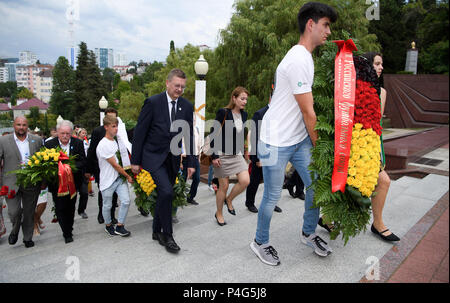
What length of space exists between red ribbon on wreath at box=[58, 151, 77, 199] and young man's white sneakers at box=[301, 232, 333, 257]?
3.24m

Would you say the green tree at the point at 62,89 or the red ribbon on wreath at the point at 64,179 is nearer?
the red ribbon on wreath at the point at 64,179

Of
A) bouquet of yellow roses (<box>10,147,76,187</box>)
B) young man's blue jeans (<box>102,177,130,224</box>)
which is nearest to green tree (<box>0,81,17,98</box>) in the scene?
bouquet of yellow roses (<box>10,147,76,187</box>)

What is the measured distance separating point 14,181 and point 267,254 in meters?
3.73

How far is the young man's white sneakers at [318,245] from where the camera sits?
10.7 ft

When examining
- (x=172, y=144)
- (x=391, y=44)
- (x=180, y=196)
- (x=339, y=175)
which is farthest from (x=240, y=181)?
(x=391, y=44)

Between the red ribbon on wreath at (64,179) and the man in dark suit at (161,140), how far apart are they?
1.24 metres

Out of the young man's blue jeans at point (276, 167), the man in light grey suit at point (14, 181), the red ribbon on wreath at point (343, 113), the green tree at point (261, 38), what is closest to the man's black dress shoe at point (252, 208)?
the young man's blue jeans at point (276, 167)

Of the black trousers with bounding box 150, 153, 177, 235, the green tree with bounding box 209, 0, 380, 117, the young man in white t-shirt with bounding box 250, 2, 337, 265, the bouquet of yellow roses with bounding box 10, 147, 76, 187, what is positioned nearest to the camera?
the young man in white t-shirt with bounding box 250, 2, 337, 265

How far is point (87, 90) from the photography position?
5303cm

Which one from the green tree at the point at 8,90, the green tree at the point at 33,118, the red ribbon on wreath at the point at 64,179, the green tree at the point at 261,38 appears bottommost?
the green tree at the point at 33,118

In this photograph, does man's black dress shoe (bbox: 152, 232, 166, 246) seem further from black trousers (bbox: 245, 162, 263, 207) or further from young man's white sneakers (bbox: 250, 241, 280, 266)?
black trousers (bbox: 245, 162, 263, 207)

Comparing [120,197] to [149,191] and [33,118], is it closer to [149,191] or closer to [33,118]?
[149,191]

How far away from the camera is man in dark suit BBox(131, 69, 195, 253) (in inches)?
144

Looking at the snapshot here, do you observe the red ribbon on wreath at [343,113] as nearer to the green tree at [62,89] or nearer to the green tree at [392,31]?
the green tree at [392,31]
